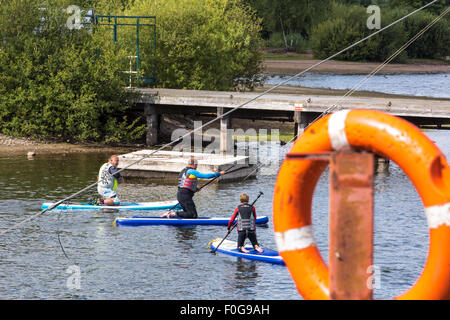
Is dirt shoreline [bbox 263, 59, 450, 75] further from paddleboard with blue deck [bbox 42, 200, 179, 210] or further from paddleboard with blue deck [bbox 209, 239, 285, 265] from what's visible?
paddleboard with blue deck [bbox 209, 239, 285, 265]

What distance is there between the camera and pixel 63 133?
40094 millimetres

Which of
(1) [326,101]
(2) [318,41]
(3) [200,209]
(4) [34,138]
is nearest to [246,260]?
(3) [200,209]

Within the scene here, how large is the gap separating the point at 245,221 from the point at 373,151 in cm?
1098

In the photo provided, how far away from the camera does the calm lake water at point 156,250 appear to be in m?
16.7

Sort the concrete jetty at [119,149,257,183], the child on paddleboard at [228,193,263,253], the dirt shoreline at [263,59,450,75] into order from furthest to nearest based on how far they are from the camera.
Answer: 1. the dirt shoreline at [263,59,450,75]
2. the concrete jetty at [119,149,257,183]
3. the child on paddleboard at [228,193,263,253]

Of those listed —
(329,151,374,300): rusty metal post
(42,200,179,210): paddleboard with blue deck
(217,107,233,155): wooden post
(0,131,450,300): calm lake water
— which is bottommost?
(0,131,450,300): calm lake water

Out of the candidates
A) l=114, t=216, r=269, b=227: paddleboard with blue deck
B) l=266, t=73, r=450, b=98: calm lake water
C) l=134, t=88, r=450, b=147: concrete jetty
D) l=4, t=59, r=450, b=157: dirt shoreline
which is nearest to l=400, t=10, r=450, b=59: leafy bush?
l=4, t=59, r=450, b=157: dirt shoreline

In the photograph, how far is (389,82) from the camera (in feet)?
267

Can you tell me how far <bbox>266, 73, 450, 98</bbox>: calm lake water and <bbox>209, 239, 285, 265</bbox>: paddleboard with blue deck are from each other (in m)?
51.9

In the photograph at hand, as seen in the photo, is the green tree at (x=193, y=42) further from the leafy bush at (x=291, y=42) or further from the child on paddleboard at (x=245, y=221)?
the leafy bush at (x=291, y=42)

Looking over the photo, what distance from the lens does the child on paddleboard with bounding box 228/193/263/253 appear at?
18.6 m
